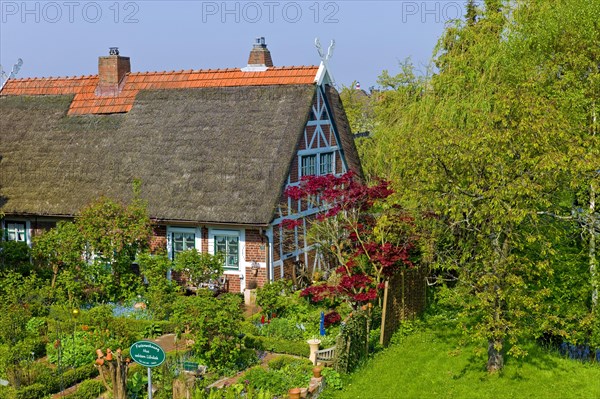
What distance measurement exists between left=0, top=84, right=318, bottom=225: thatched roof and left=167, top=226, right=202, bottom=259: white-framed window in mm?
660

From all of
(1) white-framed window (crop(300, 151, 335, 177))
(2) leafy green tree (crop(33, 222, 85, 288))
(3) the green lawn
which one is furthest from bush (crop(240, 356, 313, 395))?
(1) white-framed window (crop(300, 151, 335, 177))

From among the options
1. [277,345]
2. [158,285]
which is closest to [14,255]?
[158,285]

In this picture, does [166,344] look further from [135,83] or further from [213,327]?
[135,83]

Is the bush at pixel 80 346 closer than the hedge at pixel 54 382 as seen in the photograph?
No

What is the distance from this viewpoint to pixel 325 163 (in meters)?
24.9

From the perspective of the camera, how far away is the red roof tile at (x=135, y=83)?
2409 cm

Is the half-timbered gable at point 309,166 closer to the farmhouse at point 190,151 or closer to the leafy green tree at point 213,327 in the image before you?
the farmhouse at point 190,151

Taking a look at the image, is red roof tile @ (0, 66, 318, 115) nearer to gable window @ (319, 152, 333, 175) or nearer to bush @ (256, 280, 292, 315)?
gable window @ (319, 152, 333, 175)

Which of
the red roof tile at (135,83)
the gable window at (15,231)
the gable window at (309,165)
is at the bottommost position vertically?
the gable window at (15,231)

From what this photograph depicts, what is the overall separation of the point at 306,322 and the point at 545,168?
7.12 metres

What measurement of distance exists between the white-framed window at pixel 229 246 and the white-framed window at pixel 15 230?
694cm

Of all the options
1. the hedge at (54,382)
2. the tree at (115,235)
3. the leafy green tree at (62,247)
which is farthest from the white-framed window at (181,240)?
the hedge at (54,382)

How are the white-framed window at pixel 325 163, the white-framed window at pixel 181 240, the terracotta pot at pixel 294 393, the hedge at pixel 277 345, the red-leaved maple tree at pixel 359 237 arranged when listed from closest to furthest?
the terracotta pot at pixel 294 393
the hedge at pixel 277 345
the red-leaved maple tree at pixel 359 237
the white-framed window at pixel 181 240
the white-framed window at pixel 325 163

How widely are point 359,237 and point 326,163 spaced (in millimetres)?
7166
